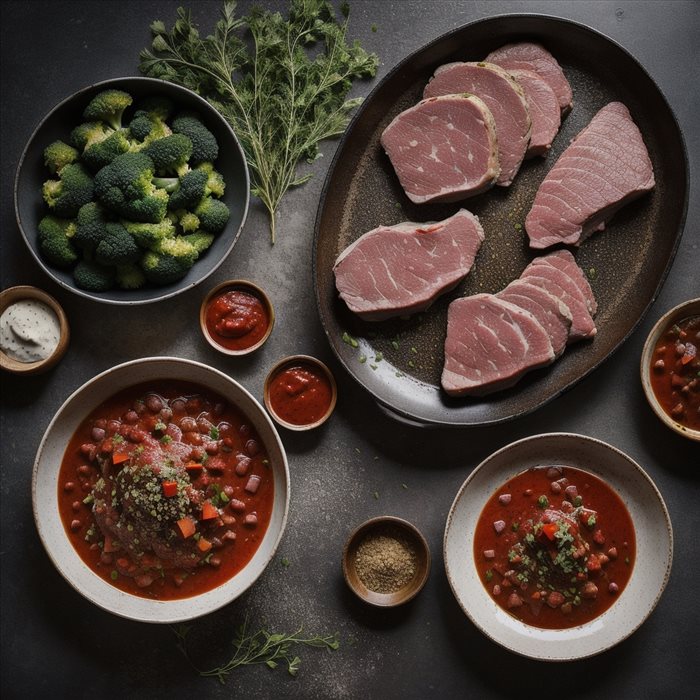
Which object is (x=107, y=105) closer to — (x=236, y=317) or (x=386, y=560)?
(x=236, y=317)

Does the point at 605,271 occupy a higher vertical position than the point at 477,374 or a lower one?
higher

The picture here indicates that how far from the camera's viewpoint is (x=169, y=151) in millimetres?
3650

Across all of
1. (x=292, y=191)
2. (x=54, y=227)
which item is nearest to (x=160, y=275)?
(x=54, y=227)

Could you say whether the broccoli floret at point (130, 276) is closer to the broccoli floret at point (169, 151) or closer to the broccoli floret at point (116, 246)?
the broccoli floret at point (116, 246)

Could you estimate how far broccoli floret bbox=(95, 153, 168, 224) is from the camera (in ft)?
11.7

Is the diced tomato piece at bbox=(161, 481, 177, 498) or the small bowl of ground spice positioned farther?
the small bowl of ground spice

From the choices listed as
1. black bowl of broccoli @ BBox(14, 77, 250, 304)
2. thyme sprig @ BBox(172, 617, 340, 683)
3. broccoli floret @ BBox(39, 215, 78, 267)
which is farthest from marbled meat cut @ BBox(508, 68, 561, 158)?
thyme sprig @ BBox(172, 617, 340, 683)

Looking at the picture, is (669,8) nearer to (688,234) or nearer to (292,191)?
(688,234)

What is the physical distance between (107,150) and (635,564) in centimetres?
361

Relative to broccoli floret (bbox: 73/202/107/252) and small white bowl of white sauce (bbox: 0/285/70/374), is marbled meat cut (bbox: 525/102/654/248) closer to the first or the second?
broccoli floret (bbox: 73/202/107/252)

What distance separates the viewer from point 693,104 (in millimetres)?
3998

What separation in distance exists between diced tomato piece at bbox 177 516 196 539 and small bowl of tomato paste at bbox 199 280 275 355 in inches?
36.5

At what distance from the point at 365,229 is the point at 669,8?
7.15 ft

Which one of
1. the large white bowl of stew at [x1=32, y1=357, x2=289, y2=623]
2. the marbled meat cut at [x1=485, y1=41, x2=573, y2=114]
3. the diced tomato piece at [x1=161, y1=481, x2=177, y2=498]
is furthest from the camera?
the marbled meat cut at [x1=485, y1=41, x2=573, y2=114]
